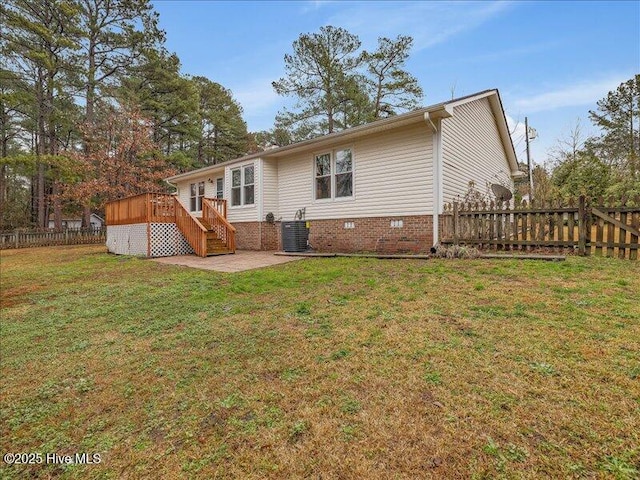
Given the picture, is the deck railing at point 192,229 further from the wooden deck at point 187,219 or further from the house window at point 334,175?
the house window at point 334,175

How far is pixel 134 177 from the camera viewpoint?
19938mm

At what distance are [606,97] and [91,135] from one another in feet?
109

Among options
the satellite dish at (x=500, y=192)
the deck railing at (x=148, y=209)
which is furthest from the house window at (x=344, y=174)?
the deck railing at (x=148, y=209)

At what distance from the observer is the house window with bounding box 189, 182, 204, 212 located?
54.9ft

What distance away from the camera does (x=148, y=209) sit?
11.3 meters

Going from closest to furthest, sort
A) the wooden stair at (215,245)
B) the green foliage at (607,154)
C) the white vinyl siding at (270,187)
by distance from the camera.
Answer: the wooden stair at (215,245) < the white vinyl siding at (270,187) < the green foliage at (607,154)

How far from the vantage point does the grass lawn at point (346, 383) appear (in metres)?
1.77

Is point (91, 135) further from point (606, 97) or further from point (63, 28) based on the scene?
point (606, 97)

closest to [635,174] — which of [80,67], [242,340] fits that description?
[242,340]

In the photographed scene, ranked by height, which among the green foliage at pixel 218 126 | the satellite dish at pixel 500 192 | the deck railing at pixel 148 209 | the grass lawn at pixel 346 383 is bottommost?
the grass lawn at pixel 346 383

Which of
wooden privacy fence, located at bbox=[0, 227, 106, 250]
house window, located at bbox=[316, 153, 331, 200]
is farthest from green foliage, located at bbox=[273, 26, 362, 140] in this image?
wooden privacy fence, located at bbox=[0, 227, 106, 250]

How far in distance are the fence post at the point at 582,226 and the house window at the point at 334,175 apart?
5738mm

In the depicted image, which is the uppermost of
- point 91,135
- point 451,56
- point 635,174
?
point 451,56

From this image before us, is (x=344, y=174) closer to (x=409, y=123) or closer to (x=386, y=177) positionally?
(x=386, y=177)
